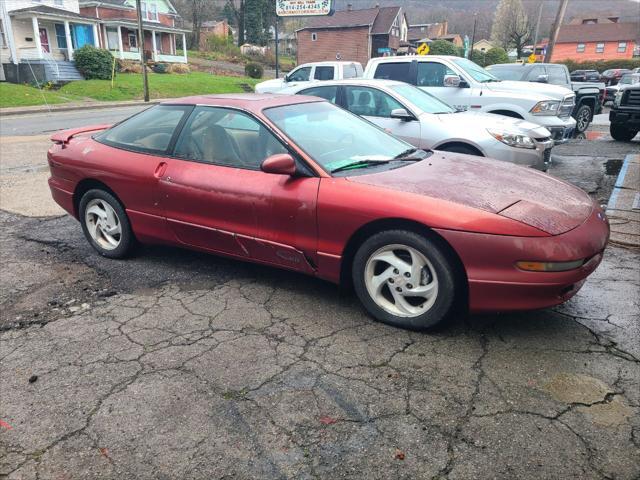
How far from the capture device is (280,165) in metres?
3.52

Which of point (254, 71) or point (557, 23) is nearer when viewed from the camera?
point (557, 23)

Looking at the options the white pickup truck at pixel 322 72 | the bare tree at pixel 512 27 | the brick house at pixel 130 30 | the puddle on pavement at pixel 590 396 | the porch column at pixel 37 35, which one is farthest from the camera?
the bare tree at pixel 512 27

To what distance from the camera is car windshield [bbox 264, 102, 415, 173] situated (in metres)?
3.79

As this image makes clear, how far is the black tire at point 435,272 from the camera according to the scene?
10.3 ft

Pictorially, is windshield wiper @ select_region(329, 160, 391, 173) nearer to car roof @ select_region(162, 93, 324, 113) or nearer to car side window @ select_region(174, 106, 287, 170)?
car side window @ select_region(174, 106, 287, 170)

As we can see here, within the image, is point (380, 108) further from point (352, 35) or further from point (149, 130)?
point (352, 35)

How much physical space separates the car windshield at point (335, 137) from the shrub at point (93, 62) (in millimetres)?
32338

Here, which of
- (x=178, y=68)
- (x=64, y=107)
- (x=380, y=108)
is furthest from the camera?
(x=178, y=68)

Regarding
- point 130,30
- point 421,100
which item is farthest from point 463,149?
point 130,30

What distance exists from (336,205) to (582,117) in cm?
1272

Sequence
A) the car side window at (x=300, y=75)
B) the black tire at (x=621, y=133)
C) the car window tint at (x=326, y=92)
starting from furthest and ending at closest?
the car side window at (x=300, y=75) → the black tire at (x=621, y=133) → the car window tint at (x=326, y=92)

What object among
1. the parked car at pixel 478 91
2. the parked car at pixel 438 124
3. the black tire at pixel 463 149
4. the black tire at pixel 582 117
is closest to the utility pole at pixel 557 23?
the black tire at pixel 582 117

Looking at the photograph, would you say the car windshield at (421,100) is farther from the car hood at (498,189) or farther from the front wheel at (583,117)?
the front wheel at (583,117)

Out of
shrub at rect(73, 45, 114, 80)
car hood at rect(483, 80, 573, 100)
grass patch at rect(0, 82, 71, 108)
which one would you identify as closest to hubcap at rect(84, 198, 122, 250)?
car hood at rect(483, 80, 573, 100)
